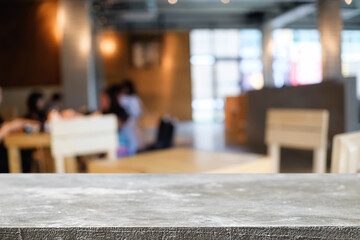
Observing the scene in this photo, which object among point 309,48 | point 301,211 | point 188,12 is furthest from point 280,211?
point 309,48

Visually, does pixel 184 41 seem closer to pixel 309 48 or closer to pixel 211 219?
pixel 309 48

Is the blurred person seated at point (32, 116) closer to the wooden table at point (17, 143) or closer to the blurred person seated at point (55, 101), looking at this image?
the wooden table at point (17, 143)

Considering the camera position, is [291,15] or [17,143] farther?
[291,15]

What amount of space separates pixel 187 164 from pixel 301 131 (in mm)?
734

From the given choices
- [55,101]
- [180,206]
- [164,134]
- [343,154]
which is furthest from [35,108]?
[180,206]

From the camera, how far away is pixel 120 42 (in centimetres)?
1533

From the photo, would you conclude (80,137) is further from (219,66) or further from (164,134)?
(219,66)

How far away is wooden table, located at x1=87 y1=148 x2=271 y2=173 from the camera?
77.7 inches

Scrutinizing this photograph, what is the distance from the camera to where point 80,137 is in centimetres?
256

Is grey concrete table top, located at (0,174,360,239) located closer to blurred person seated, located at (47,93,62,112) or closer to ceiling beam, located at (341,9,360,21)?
blurred person seated, located at (47,93,62,112)

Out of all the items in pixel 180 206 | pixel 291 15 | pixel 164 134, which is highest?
pixel 291 15

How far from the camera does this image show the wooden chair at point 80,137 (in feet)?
8.09

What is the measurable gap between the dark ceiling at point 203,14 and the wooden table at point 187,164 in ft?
Result: 26.4

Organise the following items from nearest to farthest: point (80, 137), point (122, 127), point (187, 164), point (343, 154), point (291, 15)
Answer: point (343, 154) → point (187, 164) → point (80, 137) → point (122, 127) → point (291, 15)
